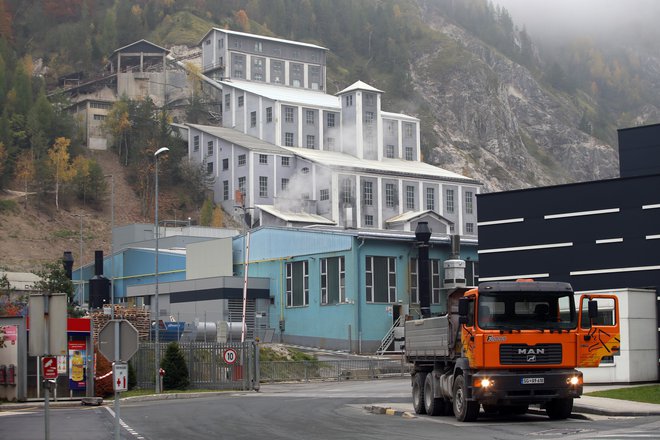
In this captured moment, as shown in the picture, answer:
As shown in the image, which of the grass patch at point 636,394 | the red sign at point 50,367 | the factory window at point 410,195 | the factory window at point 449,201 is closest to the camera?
the red sign at point 50,367

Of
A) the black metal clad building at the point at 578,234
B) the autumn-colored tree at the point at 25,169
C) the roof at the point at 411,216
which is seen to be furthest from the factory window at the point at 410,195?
the black metal clad building at the point at 578,234

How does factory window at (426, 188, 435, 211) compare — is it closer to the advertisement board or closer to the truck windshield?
the advertisement board

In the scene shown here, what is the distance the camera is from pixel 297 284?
80.9m

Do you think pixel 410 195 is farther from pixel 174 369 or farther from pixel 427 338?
pixel 427 338

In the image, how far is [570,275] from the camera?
4766 centimetres

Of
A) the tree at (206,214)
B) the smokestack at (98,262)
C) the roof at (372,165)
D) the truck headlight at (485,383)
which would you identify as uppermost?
the roof at (372,165)

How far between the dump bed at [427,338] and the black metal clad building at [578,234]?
633 inches

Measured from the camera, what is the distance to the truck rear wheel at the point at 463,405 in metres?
27.2

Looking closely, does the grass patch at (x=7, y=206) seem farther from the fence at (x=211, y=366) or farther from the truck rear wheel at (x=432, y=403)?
the truck rear wheel at (x=432, y=403)

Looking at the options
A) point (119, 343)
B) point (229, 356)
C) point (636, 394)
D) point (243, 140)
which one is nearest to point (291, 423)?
point (119, 343)

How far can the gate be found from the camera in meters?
50.6

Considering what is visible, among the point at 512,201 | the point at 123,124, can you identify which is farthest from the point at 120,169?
the point at 512,201

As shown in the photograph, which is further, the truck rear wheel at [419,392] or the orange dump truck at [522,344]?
the truck rear wheel at [419,392]

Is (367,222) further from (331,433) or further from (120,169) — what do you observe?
(331,433)
